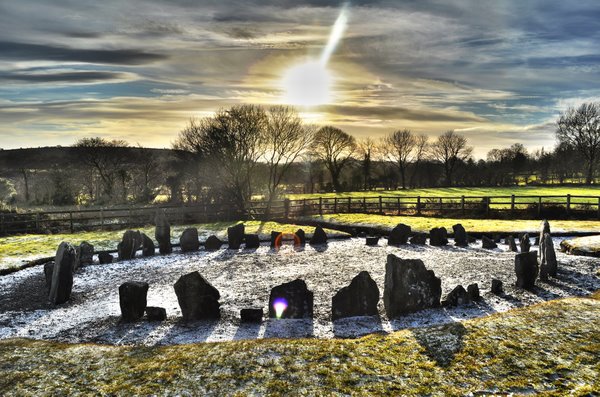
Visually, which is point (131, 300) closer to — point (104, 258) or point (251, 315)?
point (251, 315)

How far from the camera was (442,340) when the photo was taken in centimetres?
896

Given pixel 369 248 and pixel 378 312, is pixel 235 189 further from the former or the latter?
pixel 378 312

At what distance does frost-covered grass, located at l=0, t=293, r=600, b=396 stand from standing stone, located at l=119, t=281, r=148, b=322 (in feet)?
5.84

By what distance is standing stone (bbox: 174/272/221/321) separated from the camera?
442 inches

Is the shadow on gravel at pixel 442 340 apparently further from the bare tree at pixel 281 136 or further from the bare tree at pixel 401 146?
the bare tree at pixel 401 146

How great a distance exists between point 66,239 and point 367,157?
59.5 meters

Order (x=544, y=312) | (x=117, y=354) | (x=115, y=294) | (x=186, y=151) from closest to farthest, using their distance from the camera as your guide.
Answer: (x=117, y=354) → (x=544, y=312) → (x=115, y=294) → (x=186, y=151)

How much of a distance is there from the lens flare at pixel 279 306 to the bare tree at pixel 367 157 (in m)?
63.9

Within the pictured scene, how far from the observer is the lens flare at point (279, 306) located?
36.4 ft

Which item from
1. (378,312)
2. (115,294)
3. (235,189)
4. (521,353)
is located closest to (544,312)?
(521,353)

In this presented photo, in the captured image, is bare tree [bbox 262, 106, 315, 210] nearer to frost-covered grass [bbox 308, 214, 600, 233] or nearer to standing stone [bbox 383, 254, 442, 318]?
frost-covered grass [bbox 308, 214, 600, 233]

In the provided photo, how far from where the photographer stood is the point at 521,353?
8.19 m

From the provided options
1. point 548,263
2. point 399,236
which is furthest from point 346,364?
point 399,236

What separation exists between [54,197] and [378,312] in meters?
49.0
